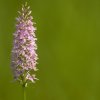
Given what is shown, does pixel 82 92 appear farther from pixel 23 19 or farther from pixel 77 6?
pixel 23 19

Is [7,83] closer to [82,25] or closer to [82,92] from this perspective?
[82,92]

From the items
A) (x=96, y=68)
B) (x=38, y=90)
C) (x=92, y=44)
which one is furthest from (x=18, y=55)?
(x=92, y=44)

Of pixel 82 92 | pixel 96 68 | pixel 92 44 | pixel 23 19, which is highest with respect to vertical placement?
pixel 92 44

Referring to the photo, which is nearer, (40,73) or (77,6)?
(40,73)

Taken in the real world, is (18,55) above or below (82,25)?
below

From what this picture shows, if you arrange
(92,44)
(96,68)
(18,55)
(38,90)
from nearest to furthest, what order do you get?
(18,55) → (38,90) → (96,68) → (92,44)

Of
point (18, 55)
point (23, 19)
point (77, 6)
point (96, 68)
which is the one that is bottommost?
point (18, 55)

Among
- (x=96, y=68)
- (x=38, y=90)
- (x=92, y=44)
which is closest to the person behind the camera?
(x=38, y=90)

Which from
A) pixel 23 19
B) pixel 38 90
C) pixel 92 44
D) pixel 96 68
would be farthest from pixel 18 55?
pixel 92 44

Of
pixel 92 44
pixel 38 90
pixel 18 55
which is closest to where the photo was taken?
pixel 18 55
